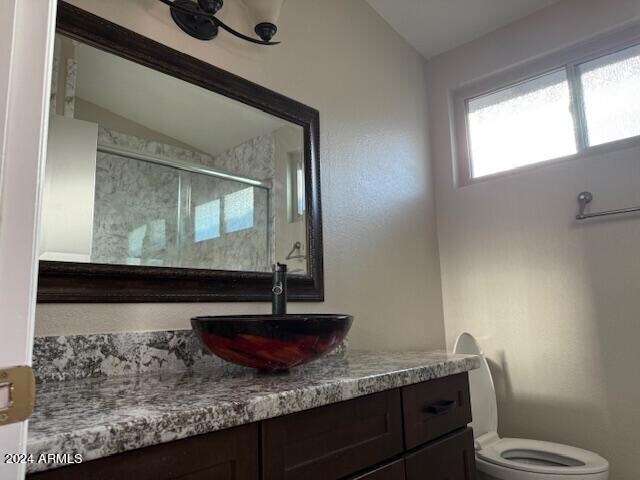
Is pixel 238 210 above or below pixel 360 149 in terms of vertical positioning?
below

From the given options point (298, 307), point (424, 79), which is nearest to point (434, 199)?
point (424, 79)

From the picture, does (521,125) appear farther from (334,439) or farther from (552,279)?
(334,439)

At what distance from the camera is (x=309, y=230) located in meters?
1.61

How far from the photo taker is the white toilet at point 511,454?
4.86ft

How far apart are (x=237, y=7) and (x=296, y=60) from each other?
1.00ft

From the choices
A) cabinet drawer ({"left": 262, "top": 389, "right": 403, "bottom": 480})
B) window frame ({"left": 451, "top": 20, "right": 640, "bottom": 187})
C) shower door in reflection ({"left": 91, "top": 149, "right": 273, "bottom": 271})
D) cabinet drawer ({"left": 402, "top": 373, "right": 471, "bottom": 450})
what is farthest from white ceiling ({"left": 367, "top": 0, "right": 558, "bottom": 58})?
cabinet drawer ({"left": 262, "top": 389, "right": 403, "bottom": 480})

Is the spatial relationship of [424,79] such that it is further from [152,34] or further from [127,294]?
[127,294]

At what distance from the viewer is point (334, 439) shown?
2.81 ft

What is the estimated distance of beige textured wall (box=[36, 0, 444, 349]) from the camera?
56.9 inches

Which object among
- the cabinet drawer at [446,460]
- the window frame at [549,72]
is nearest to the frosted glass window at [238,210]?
the cabinet drawer at [446,460]

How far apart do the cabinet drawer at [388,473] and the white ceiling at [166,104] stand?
0.98 metres

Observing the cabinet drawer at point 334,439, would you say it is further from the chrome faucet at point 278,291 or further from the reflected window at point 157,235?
the reflected window at point 157,235

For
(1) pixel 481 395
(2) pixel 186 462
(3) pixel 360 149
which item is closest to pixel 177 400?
(2) pixel 186 462

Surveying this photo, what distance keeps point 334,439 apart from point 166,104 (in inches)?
39.6
